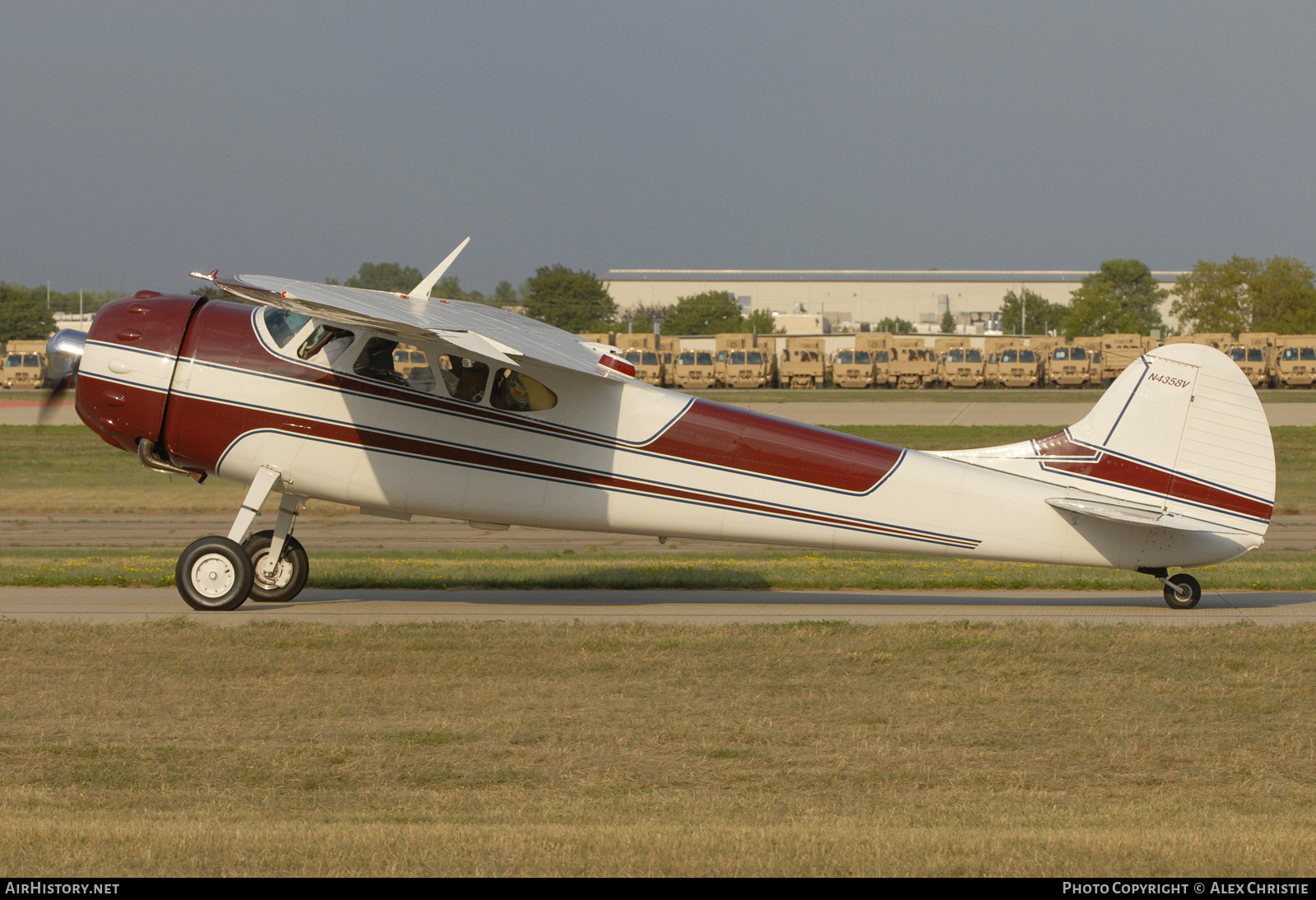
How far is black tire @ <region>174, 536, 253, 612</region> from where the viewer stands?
11758 millimetres

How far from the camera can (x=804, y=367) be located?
6481 cm

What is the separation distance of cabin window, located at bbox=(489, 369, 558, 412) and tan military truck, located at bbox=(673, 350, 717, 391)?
53.7 metres

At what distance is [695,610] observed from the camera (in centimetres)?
1270

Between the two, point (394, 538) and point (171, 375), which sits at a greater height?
point (171, 375)

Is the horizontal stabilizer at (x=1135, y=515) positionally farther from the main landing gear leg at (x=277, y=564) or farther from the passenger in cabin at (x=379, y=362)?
the main landing gear leg at (x=277, y=564)

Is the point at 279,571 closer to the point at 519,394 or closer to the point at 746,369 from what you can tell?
the point at 519,394

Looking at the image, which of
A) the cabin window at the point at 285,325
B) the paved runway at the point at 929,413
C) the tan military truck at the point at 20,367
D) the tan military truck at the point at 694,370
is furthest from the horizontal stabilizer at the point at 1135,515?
the tan military truck at the point at 20,367

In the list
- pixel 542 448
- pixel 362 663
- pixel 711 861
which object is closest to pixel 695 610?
pixel 542 448

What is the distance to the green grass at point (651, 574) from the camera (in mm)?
14133

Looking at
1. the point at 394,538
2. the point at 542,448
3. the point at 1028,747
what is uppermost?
the point at 542,448

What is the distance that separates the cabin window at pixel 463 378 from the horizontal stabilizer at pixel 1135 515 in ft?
18.3
